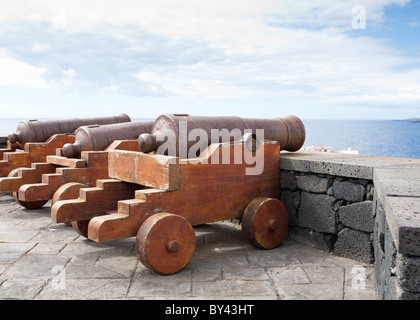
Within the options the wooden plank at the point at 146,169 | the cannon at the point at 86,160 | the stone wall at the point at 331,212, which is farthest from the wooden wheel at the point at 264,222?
the cannon at the point at 86,160

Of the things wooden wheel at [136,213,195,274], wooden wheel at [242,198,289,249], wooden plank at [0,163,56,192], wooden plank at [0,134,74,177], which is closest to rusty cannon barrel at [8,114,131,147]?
wooden plank at [0,134,74,177]

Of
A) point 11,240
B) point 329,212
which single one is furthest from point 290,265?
point 11,240

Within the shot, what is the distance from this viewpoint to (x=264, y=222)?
13.2 feet

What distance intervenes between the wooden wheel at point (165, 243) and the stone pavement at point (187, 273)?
0.36 ft

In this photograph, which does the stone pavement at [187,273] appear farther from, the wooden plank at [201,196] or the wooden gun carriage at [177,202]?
the wooden plank at [201,196]

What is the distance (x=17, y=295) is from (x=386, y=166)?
2987 millimetres

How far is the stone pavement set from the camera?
305 centimetres

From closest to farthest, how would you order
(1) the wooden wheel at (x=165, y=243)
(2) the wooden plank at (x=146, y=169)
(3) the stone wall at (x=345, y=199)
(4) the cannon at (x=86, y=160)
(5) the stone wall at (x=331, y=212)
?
(3) the stone wall at (x=345, y=199) → (1) the wooden wheel at (x=165, y=243) → (2) the wooden plank at (x=146, y=169) → (5) the stone wall at (x=331, y=212) → (4) the cannon at (x=86, y=160)

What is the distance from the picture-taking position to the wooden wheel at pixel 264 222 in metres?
3.96

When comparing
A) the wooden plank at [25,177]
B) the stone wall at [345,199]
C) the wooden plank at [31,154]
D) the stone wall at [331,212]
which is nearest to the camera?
the stone wall at [345,199]

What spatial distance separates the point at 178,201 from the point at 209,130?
2.73 ft

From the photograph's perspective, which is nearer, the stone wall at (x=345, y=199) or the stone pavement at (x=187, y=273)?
the stone wall at (x=345, y=199)

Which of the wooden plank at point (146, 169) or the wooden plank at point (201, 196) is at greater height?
the wooden plank at point (146, 169)
